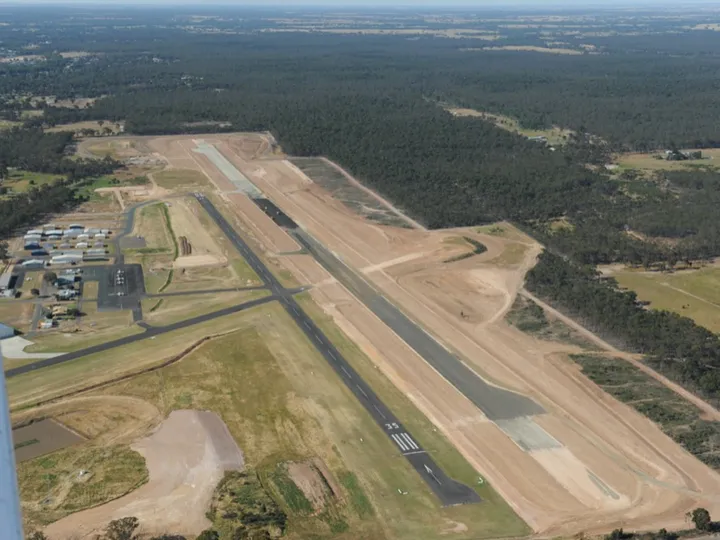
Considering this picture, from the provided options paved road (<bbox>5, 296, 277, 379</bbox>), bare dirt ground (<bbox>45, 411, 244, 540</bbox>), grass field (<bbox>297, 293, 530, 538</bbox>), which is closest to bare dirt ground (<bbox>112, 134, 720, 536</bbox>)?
grass field (<bbox>297, 293, 530, 538</bbox>)

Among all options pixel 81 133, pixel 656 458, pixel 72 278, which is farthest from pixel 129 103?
pixel 656 458

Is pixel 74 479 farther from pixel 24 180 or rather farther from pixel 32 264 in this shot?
pixel 24 180

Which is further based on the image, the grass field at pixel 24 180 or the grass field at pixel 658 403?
the grass field at pixel 24 180

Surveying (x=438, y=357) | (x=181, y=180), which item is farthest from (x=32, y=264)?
(x=438, y=357)

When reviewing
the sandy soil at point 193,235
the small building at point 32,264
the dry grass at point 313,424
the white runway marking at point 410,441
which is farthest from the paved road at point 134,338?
the white runway marking at point 410,441

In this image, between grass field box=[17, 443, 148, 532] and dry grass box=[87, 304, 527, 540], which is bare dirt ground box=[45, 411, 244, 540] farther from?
dry grass box=[87, 304, 527, 540]

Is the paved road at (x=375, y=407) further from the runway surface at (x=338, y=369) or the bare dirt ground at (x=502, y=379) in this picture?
the bare dirt ground at (x=502, y=379)

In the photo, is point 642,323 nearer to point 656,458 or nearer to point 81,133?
point 656,458
